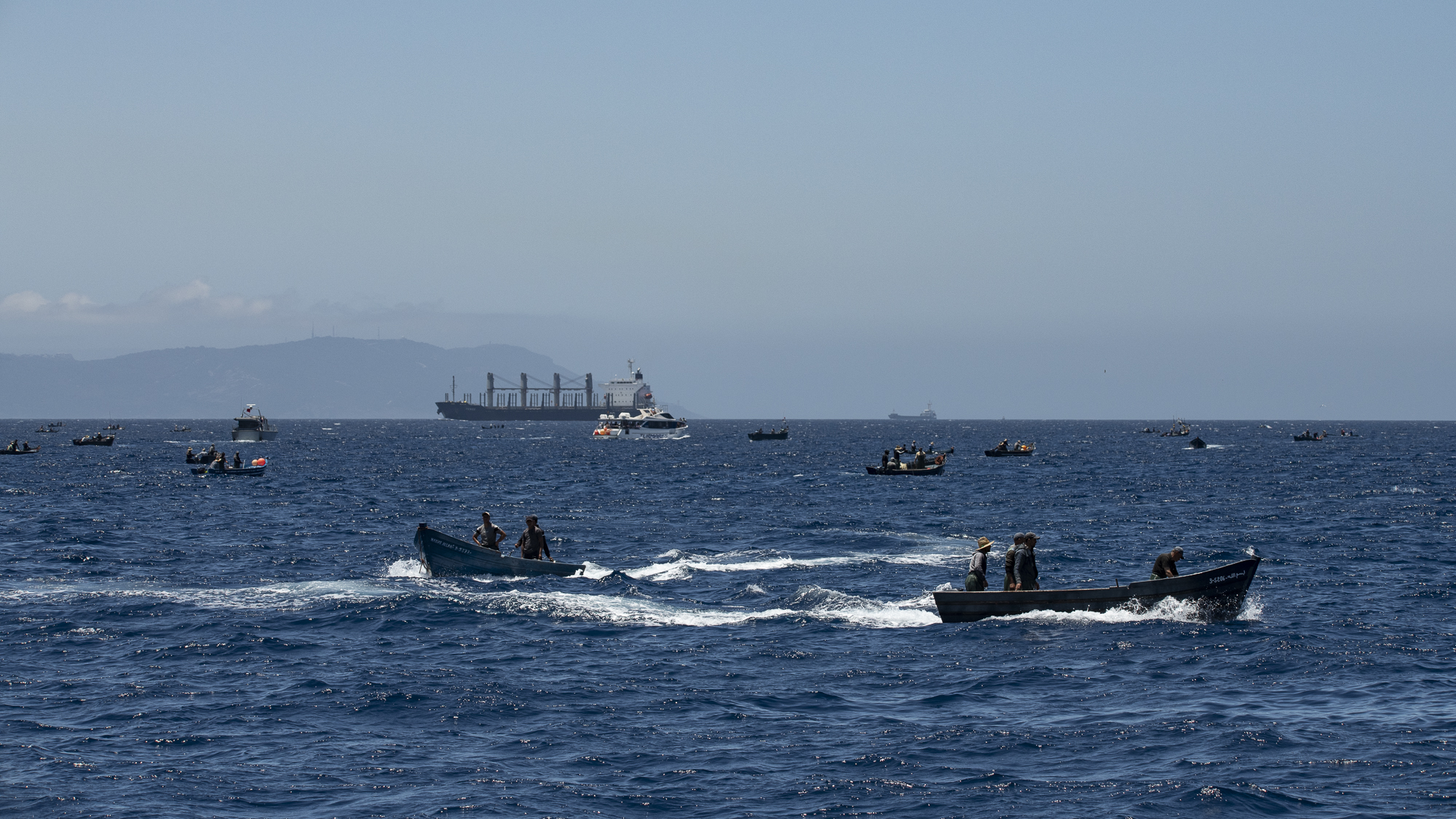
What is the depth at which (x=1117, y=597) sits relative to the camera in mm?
30359

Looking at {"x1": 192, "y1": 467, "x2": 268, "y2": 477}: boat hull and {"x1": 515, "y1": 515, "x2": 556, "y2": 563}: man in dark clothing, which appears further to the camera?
{"x1": 192, "y1": 467, "x2": 268, "y2": 477}: boat hull

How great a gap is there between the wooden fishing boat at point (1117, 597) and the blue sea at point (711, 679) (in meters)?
0.32

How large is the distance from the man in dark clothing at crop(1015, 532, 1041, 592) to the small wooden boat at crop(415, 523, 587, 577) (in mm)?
14213

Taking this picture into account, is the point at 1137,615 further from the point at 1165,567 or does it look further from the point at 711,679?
the point at 711,679

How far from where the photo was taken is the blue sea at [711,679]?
17891 mm

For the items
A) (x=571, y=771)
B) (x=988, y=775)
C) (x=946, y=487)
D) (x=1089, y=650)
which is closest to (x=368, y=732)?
(x=571, y=771)

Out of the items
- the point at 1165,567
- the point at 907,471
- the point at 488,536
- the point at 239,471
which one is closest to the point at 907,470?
the point at 907,471

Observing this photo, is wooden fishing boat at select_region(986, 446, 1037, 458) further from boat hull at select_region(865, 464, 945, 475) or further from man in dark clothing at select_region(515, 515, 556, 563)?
man in dark clothing at select_region(515, 515, 556, 563)

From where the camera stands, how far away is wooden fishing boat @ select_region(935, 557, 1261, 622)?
3023 centimetres

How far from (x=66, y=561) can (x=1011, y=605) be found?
30.5m

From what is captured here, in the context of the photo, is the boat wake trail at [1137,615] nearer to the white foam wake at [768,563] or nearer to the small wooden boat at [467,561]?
the white foam wake at [768,563]

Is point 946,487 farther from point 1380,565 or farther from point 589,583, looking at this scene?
point 589,583

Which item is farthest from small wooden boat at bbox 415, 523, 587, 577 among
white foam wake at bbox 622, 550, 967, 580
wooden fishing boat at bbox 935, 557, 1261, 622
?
wooden fishing boat at bbox 935, 557, 1261, 622

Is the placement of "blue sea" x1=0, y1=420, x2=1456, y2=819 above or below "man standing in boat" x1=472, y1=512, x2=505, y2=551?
below
